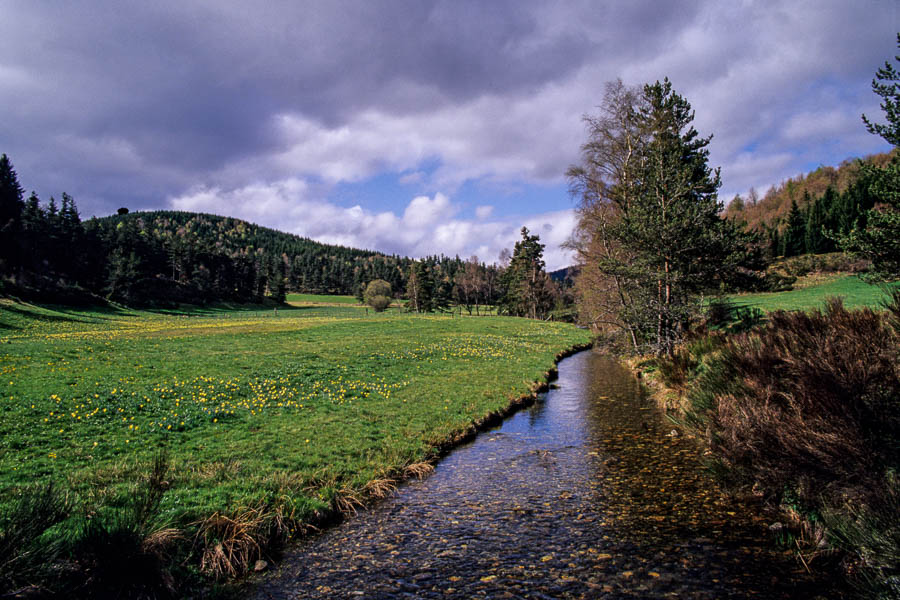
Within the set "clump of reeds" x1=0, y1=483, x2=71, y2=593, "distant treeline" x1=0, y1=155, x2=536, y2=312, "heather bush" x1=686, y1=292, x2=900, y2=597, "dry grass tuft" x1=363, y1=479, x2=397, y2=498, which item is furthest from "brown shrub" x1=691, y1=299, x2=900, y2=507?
"distant treeline" x1=0, y1=155, x2=536, y2=312

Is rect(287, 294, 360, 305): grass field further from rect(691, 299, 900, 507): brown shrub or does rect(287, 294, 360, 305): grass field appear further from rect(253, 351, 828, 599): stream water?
rect(691, 299, 900, 507): brown shrub

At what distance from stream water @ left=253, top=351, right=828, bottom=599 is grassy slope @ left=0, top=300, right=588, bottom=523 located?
1.51m

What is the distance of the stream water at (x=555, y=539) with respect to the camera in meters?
5.79

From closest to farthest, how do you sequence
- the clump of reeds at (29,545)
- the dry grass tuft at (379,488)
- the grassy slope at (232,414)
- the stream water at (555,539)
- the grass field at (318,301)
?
1. the clump of reeds at (29,545)
2. the stream water at (555,539)
3. the grassy slope at (232,414)
4. the dry grass tuft at (379,488)
5. the grass field at (318,301)

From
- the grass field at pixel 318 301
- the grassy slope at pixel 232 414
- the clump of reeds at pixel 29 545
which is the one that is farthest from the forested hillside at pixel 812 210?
the grass field at pixel 318 301

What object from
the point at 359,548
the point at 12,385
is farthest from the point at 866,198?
the point at 12,385

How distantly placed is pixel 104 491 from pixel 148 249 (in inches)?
4882

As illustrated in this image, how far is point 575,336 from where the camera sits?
4816 cm

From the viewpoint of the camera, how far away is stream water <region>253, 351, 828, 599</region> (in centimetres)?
579

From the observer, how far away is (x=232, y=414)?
42.7 feet

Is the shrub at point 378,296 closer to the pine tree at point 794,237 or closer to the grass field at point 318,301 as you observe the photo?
the grass field at point 318,301

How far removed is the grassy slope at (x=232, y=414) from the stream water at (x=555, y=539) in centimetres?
151

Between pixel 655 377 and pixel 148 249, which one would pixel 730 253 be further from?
pixel 148 249

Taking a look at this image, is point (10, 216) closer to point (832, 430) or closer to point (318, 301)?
point (318, 301)
